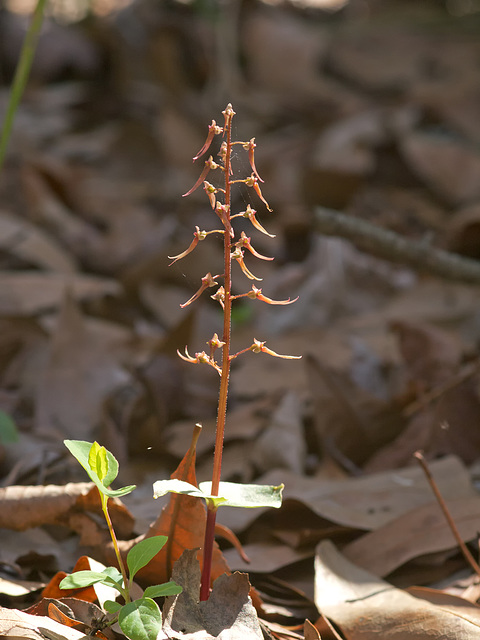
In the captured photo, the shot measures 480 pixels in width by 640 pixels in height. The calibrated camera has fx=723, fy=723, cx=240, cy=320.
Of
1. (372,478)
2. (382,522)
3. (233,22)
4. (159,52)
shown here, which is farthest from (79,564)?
(233,22)

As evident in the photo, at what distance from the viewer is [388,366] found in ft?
8.68

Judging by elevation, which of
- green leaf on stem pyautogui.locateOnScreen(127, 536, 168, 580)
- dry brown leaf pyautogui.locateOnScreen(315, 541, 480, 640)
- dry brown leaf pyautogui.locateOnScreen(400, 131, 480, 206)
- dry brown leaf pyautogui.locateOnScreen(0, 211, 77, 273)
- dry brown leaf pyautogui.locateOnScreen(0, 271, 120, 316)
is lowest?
dry brown leaf pyautogui.locateOnScreen(315, 541, 480, 640)

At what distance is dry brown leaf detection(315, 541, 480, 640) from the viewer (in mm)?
1286

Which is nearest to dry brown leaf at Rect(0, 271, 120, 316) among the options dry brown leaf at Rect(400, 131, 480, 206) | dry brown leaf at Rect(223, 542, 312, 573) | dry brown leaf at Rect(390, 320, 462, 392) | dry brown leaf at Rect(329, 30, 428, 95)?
dry brown leaf at Rect(390, 320, 462, 392)

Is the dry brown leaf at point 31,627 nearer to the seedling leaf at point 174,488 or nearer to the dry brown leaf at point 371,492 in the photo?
the seedling leaf at point 174,488

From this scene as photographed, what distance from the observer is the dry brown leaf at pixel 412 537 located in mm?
1600

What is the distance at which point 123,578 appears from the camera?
3.72 ft

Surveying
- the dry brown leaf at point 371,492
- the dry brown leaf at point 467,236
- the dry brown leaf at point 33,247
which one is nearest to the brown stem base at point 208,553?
the dry brown leaf at point 371,492

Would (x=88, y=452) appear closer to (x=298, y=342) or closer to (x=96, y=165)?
(x=298, y=342)

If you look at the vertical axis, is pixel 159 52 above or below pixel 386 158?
above

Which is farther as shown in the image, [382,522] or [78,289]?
[78,289]

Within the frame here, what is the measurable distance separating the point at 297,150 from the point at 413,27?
2.65 metres

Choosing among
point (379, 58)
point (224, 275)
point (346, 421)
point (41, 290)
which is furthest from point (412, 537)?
point (379, 58)

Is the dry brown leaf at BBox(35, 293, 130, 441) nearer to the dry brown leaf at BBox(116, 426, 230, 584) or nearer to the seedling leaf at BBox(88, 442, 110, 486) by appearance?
the dry brown leaf at BBox(116, 426, 230, 584)
